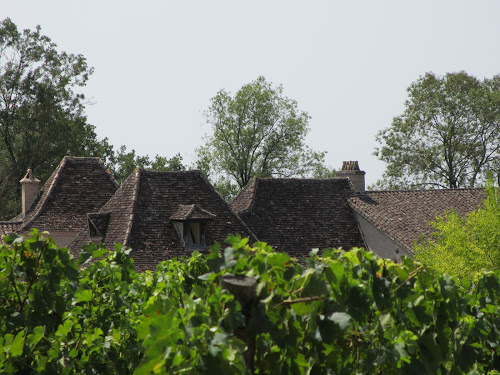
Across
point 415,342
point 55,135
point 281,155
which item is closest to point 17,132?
→ point 55,135

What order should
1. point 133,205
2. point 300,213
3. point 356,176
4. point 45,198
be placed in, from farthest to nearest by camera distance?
point 356,176
point 300,213
point 45,198
point 133,205

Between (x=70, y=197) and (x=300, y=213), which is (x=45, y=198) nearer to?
(x=70, y=197)

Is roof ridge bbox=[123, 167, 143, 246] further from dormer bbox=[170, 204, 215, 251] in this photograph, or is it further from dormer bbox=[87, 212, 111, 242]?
dormer bbox=[170, 204, 215, 251]

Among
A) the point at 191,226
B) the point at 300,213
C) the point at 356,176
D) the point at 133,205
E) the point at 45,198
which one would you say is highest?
the point at 356,176

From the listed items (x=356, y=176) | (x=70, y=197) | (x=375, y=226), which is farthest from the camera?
(x=356, y=176)

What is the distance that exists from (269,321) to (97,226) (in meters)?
27.5

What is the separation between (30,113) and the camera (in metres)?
49.8

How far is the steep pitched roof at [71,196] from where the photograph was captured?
113 feet

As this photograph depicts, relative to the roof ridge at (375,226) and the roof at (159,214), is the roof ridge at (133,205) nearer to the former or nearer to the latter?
the roof at (159,214)

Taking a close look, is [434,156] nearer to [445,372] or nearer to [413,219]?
[413,219]

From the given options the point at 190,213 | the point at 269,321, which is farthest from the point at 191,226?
the point at 269,321

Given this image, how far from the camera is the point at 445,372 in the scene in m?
6.08

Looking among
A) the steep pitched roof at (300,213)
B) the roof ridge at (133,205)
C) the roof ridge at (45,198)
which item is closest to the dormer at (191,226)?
the roof ridge at (133,205)

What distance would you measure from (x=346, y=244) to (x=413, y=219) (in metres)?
3.43
